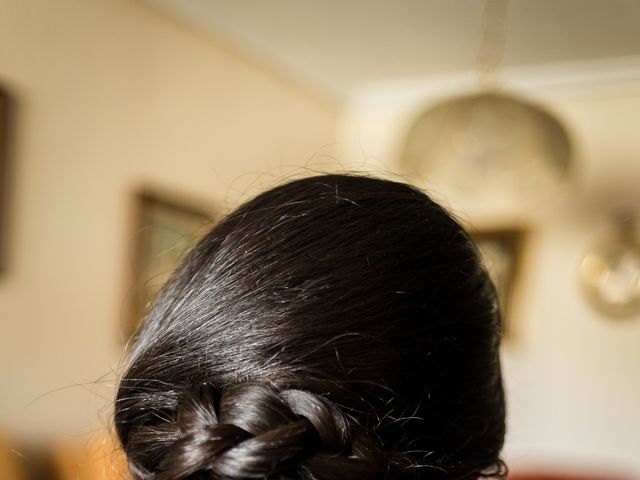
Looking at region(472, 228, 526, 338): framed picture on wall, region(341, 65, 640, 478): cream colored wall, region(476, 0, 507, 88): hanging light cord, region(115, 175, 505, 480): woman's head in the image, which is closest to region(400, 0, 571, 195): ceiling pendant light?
region(476, 0, 507, 88): hanging light cord

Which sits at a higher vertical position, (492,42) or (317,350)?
(492,42)

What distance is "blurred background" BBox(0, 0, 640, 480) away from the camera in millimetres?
2018

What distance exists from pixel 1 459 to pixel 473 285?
156 cm

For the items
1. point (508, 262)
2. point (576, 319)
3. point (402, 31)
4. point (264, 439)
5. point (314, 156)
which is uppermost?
point (402, 31)

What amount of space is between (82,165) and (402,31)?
47.8 inches

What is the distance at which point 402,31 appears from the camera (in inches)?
106

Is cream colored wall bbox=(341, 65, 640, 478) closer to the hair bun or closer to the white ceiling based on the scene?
the white ceiling

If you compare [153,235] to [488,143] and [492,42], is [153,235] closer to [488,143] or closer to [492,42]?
[488,143]

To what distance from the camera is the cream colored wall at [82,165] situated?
2.03m

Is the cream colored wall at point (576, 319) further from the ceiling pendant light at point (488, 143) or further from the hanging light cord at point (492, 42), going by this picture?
the ceiling pendant light at point (488, 143)

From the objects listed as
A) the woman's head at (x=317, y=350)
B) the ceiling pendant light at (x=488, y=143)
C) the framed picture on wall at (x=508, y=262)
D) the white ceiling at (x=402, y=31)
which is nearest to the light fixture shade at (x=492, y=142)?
the ceiling pendant light at (x=488, y=143)

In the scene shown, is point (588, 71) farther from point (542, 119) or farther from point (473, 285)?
point (473, 285)

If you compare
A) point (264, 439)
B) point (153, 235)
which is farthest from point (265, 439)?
point (153, 235)

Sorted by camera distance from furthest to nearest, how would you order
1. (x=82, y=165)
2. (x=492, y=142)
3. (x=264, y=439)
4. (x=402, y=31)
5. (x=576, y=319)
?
(x=576, y=319), (x=402, y=31), (x=82, y=165), (x=492, y=142), (x=264, y=439)
